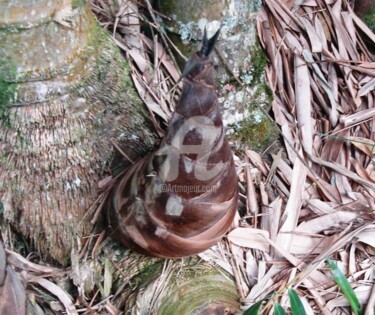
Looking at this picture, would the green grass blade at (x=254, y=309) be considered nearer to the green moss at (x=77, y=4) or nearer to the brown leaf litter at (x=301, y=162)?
the brown leaf litter at (x=301, y=162)

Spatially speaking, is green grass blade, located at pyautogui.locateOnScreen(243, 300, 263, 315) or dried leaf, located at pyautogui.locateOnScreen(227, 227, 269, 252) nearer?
green grass blade, located at pyautogui.locateOnScreen(243, 300, 263, 315)

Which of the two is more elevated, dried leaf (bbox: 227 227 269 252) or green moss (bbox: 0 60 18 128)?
green moss (bbox: 0 60 18 128)

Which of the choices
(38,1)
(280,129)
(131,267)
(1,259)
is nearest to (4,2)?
(38,1)

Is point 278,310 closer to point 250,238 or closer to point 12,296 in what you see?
point 250,238

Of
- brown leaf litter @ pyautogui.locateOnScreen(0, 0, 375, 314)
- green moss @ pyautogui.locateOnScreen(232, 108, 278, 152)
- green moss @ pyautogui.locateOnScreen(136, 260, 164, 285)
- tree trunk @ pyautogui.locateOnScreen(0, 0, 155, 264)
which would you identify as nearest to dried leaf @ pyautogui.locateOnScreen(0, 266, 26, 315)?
brown leaf litter @ pyautogui.locateOnScreen(0, 0, 375, 314)

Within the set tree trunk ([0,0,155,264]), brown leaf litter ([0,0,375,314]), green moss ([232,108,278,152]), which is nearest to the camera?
tree trunk ([0,0,155,264])

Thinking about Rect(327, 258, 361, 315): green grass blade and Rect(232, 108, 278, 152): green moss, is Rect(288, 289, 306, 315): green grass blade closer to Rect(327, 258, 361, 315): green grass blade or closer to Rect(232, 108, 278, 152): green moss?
Rect(327, 258, 361, 315): green grass blade

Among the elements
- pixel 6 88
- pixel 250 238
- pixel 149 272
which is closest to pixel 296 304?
pixel 250 238

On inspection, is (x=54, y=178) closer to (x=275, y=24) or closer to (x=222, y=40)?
(x=222, y=40)
